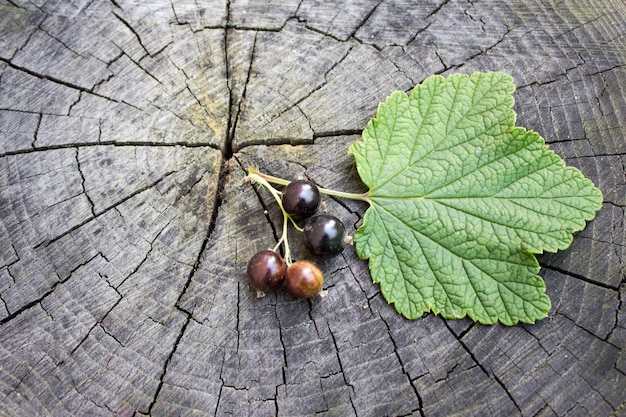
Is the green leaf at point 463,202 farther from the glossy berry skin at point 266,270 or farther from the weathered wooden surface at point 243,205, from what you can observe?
the glossy berry skin at point 266,270

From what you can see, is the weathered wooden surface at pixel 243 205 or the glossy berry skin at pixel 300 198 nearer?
the weathered wooden surface at pixel 243 205

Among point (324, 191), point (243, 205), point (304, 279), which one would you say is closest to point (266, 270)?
point (304, 279)

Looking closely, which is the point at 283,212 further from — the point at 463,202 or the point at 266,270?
the point at 463,202

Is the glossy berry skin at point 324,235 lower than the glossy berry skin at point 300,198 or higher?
lower

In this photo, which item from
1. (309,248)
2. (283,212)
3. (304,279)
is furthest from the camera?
(283,212)

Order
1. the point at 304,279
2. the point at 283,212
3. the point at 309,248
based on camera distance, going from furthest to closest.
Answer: the point at 283,212 < the point at 309,248 < the point at 304,279

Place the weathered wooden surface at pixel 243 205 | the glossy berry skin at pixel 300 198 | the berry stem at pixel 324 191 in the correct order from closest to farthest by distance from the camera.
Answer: the weathered wooden surface at pixel 243 205 < the glossy berry skin at pixel 300 198 < the berry stem at pixel 324 191

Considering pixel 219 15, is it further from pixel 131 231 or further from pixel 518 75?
pixel 518 75

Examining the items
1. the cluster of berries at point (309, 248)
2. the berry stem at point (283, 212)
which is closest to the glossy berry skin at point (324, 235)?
the cluster of berries at point (309, 248)
